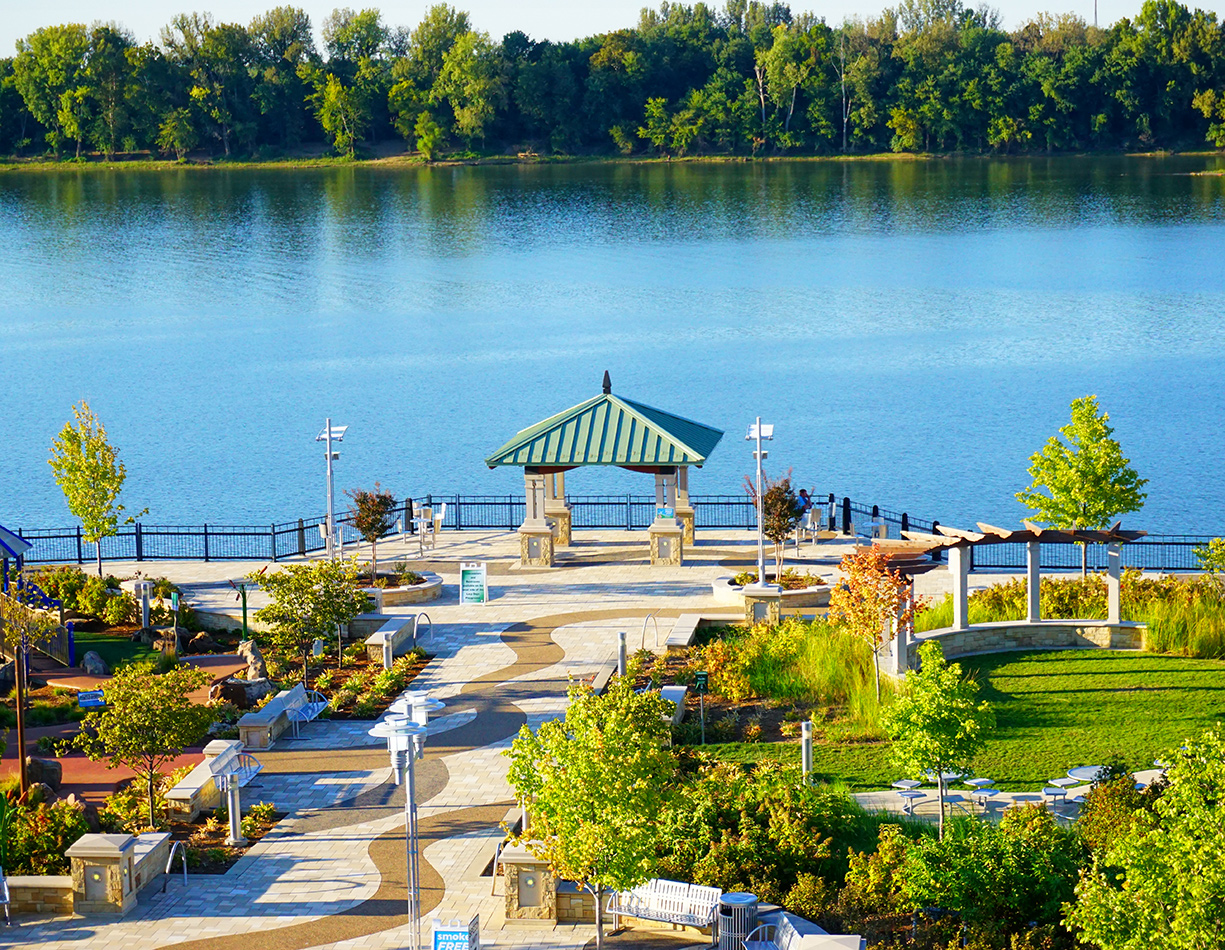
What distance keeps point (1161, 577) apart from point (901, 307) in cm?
5727

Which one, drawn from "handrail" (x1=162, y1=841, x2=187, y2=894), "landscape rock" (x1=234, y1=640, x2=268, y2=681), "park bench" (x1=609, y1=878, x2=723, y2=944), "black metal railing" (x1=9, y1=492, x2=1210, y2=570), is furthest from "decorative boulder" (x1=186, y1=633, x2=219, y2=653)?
"park bench" (x1=609, y1=878, x2=723, y2=944)

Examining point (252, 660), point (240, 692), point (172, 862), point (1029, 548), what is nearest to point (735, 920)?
point (172, 862)

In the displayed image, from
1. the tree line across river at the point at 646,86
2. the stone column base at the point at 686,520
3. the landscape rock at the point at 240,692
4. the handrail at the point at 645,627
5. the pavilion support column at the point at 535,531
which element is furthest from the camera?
the tree line across river at the point at 646,86

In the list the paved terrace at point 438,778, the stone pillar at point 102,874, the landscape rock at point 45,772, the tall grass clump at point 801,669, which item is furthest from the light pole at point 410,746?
the tall grass clump at point 801,669

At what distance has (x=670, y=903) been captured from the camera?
1978cm

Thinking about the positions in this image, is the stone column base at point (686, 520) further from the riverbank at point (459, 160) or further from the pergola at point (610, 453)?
the riverbank at point (459, 160)

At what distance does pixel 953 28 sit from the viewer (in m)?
164

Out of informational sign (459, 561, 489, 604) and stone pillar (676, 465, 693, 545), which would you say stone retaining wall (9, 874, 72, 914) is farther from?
stone pillar (676, 465, 693, 545)

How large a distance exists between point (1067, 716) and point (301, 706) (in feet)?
42.8

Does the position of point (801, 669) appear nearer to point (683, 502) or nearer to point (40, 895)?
point (683, 502)

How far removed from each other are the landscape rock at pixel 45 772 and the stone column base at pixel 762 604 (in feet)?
46.2

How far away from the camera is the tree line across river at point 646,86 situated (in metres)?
152

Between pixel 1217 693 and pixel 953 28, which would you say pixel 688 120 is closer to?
pixel 953 28

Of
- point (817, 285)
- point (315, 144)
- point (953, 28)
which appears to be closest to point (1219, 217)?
point (817, 285)
